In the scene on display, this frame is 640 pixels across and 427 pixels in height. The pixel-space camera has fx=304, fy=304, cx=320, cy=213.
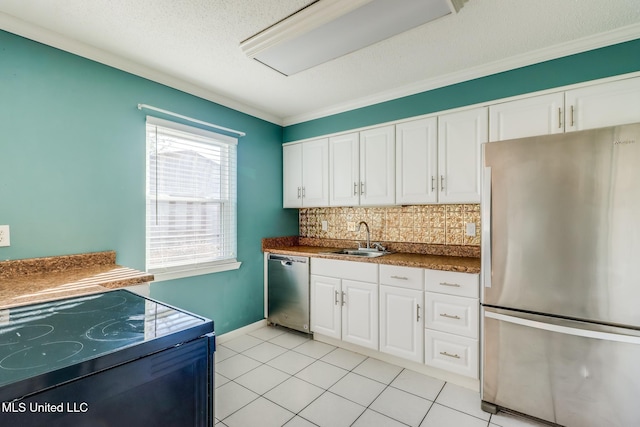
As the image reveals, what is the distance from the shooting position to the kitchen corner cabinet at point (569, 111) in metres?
1.96

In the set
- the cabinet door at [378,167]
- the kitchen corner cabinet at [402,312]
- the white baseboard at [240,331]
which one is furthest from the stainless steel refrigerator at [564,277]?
the white baseboard at [240,331]

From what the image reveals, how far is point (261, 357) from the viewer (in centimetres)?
271

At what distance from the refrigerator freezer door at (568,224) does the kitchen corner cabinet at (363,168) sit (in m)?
1.07

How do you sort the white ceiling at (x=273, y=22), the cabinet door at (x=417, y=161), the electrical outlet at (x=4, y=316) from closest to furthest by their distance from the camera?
the electrical outlet at (x=4, y=316) < the white ceiling at (x=273, y=22) < the cabinet door at (x=417, y=161)

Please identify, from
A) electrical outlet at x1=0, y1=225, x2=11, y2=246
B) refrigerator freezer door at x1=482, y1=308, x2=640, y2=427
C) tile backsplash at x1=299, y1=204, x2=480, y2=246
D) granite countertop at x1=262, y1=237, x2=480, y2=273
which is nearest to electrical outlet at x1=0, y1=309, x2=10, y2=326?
electrical outlet at x1=0, y1=225, x2=11, y2=246

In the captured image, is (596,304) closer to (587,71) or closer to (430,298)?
(430,298)

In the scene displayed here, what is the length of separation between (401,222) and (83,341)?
275 centimetres

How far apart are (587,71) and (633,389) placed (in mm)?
1973

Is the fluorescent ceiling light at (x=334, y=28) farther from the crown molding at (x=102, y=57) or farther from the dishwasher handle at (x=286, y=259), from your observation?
the dishwasher handle at (x=286, y=259)

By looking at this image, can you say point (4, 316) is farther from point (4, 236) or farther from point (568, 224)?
point (568, 224)

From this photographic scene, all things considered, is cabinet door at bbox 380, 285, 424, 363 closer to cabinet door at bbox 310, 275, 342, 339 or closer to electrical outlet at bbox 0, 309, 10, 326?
cabinet door at bbox 310, 275, 342, 339

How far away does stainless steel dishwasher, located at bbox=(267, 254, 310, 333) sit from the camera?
10.3 feet

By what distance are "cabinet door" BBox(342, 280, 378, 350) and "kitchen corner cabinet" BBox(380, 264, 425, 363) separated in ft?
0.25

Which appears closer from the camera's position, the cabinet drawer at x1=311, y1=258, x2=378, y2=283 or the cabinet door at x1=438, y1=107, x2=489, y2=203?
the cabinet door at x1=438, y1=107, x2=489, y2=203
